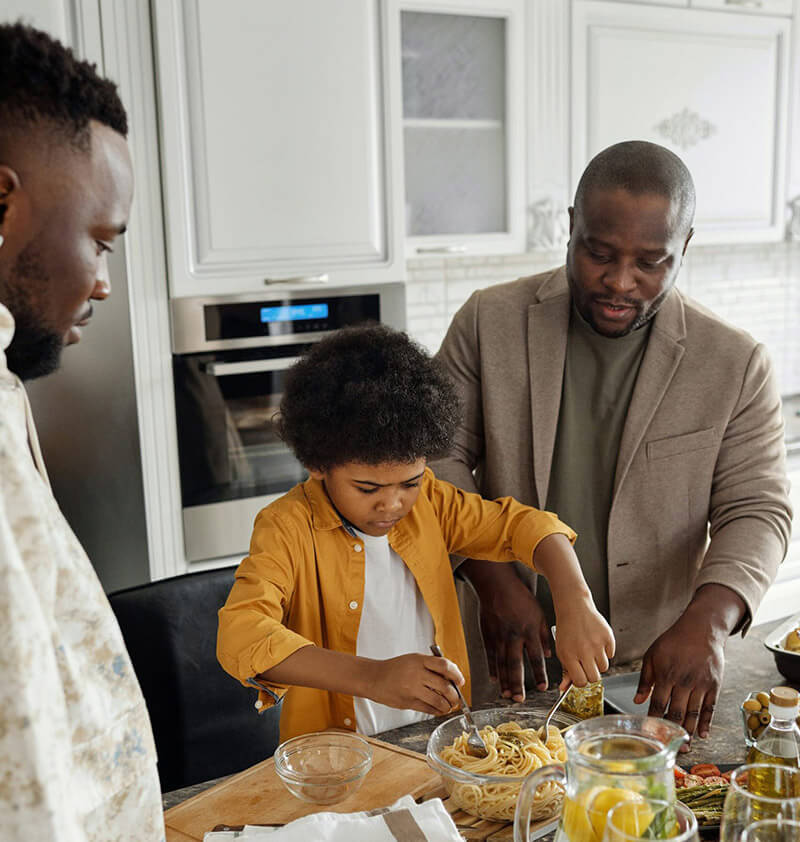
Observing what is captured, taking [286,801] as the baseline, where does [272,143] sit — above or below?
above

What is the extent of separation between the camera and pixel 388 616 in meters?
1.50

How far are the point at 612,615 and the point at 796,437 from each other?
2.31m

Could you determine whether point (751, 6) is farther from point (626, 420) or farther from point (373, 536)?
point (373, 536)

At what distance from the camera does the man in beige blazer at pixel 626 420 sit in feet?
4.92

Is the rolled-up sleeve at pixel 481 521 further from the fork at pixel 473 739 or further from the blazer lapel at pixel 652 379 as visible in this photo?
the fork at pixel 473 739

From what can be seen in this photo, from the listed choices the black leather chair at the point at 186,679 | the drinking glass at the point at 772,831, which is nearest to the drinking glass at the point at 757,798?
the drinking glass at the point at 772,831

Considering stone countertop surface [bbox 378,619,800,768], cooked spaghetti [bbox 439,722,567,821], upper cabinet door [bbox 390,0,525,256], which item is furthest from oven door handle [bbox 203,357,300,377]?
cooked spaghetti [bbox 439,722,567,821]

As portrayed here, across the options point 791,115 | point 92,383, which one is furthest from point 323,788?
point 791,115

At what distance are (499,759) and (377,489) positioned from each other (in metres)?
0.43

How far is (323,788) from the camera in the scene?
3.54 ft

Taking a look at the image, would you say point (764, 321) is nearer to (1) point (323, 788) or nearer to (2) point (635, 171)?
(2) point (635, 171)

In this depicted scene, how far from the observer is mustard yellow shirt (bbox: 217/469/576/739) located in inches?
54.2

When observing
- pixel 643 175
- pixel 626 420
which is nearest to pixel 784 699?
pixel 626 420

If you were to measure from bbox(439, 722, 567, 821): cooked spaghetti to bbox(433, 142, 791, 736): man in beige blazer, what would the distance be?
0.94ft
